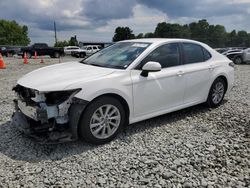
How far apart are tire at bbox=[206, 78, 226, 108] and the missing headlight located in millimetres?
3074

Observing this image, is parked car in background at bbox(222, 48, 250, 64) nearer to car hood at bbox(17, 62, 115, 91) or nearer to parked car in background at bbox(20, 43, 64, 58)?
car hood at bbox(17, 62, 115, 91)

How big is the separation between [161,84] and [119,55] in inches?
34.8

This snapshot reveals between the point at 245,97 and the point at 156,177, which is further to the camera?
the point at 245,97

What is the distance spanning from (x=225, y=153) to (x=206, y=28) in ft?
262

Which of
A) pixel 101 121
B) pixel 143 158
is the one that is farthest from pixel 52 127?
pixel 143 158

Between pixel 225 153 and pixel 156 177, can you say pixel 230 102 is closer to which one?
pixel 225 153

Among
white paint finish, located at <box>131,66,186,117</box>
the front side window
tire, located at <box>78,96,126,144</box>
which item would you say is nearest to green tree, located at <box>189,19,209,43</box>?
the front side window

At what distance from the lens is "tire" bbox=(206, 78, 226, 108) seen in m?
5.26

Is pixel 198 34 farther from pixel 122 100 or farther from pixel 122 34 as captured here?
pixel 122 100

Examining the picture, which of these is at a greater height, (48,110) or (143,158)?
(48,110)

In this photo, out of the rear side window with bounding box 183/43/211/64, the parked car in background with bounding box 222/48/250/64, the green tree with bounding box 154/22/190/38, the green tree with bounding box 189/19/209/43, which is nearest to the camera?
the rear side window with bounding box 183/43/211/64

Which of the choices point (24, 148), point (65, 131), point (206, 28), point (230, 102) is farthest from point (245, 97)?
point (206, 28)

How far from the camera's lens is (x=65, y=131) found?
349cm

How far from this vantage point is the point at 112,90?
11.8 ft
